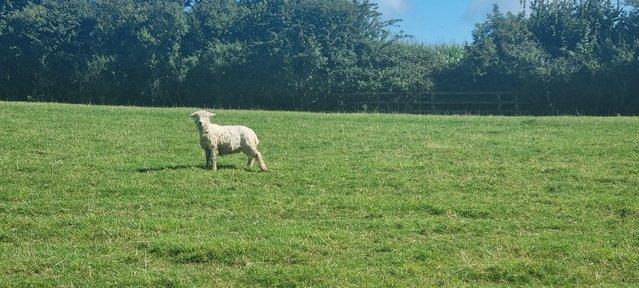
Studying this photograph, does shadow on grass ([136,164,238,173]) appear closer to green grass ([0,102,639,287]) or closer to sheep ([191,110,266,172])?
green grass ([0,102,639,287])

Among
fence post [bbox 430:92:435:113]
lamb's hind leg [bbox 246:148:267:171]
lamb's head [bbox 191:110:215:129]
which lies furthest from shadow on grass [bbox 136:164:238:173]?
fence post [bbox 430:92:435:113]

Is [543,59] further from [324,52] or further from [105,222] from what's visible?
[105,222]

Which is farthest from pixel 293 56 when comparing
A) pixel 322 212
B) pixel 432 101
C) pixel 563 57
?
pixel 322 212

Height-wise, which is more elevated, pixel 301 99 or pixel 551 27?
pixel 551 27

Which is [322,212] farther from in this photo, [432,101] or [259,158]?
[432,101]

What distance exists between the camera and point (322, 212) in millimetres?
12492

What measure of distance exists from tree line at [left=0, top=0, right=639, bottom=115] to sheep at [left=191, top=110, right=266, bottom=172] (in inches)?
1050

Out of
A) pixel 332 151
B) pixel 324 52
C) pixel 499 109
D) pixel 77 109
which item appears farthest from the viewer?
pixel 324 52

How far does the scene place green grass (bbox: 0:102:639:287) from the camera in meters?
9.69

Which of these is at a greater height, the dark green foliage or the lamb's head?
the dark green foliage

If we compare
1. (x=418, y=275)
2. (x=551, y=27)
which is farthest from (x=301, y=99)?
(x=418, y=275)

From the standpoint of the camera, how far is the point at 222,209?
12.6m

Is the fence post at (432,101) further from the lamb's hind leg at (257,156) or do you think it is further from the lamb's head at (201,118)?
the lamb's head at (201,118)

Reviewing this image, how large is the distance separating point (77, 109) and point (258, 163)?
15.2 meters
